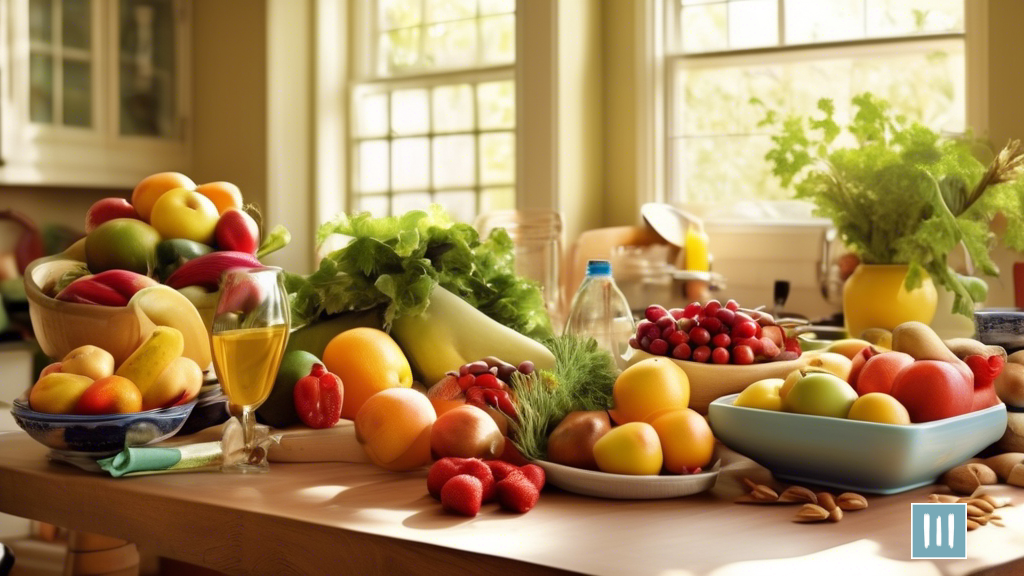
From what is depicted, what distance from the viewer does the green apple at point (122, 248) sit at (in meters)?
1.17

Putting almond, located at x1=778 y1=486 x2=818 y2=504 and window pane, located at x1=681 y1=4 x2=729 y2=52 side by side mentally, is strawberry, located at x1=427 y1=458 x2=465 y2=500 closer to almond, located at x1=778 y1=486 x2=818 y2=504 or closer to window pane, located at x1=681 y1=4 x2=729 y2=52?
almond, located at x1=778 y1=486 x2=818 y2=504

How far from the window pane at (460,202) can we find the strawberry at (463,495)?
378cm

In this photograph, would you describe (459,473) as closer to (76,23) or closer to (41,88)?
(41,88)

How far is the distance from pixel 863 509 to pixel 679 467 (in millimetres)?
148

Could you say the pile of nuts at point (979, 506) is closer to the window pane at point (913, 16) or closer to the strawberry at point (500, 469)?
the strawberry at point (500, 469)

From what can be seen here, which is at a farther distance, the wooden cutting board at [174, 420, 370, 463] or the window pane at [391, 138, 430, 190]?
the window pane at [391, 138, 430, 190]

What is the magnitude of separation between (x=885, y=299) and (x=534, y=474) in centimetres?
88

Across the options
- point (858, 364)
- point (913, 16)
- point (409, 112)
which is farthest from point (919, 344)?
point (409, 112)

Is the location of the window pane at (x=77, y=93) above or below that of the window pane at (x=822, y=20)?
below

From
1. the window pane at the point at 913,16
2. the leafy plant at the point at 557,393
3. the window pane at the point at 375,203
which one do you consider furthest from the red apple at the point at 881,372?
the window pane at the point at 375,203

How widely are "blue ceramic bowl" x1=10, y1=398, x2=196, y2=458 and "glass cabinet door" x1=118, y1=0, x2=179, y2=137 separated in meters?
3.82

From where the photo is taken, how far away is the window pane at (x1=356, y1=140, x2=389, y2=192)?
192 inches

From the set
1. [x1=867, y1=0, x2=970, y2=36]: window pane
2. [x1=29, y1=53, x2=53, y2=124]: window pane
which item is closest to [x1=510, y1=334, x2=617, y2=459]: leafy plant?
[x1=867, y1=0, x2=970, y2=36]: window pane

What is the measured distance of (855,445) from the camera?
2.75 ft
